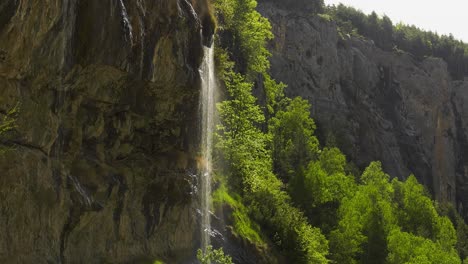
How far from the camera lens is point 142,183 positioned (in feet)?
90.4

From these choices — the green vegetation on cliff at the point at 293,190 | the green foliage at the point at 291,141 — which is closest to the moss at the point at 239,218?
the green vegetation on cliff at the point at 293,190

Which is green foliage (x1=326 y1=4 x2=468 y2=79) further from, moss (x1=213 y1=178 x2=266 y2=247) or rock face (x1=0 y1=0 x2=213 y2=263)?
rock face (x1=0 y1=0 x2=213 y2=263)

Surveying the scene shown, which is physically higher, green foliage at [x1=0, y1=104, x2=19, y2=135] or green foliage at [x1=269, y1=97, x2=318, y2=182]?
green foliage at [x1=269, y1=97, x2=318, y2=182]

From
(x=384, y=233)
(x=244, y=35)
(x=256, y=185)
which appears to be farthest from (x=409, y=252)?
(x=244, y=35)

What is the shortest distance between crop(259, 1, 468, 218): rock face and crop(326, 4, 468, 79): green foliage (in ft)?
34.6

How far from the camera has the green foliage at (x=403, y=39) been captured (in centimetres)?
12162

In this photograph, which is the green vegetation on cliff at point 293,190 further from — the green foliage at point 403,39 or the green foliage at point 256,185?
the green foliage at point 403,39

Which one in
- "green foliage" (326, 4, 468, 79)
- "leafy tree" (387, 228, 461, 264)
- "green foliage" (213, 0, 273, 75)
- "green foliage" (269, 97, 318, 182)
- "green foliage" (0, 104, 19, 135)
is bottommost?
"leafy tree" (387, 228, 461, 264)

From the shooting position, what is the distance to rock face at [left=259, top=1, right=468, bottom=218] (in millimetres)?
82750

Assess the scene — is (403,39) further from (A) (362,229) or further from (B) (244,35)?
(A) (362,229)

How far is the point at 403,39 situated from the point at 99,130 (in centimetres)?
11072

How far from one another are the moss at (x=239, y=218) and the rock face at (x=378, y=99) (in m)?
37.2

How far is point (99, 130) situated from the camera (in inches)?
992

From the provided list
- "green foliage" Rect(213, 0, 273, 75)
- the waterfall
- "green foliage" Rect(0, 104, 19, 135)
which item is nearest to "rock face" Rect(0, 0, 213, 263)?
"green foliage" Rect(0, 104, 19, 135)
